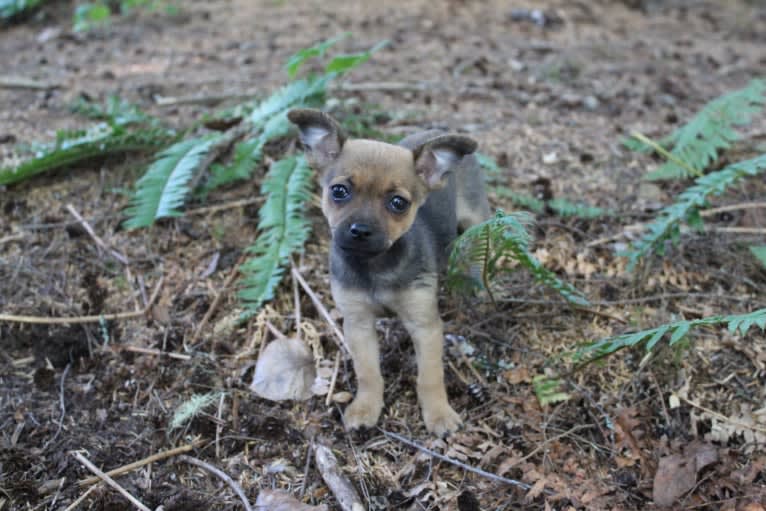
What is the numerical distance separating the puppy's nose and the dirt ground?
1369mm

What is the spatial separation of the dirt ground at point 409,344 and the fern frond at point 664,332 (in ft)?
1.37

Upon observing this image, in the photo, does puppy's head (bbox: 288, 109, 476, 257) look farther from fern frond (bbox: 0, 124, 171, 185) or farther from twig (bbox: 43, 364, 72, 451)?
fern frond (bbox: 0, 124, 171, 185)

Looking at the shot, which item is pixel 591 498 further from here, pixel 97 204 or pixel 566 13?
pixel 566 13

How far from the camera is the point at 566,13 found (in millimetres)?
10445

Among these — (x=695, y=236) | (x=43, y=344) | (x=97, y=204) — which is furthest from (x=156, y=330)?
(x=695, y=236)

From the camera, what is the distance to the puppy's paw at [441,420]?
4.23 metres

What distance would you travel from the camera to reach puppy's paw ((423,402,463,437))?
167 inches

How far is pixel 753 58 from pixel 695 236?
5.29 meters

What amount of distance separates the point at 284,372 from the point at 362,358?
61cm

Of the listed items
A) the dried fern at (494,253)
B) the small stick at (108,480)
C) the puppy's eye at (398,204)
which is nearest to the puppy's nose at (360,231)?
the puppy's eye at (398,204)

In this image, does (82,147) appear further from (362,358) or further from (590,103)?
(590,103)

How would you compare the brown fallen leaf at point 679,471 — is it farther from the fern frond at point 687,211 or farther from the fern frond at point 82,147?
the fern frond at point 82,147

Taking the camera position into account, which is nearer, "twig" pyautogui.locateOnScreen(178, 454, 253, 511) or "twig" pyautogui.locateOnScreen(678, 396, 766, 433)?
"twig" pyautogui.locateOnScreen(178, 454, 253, 511)

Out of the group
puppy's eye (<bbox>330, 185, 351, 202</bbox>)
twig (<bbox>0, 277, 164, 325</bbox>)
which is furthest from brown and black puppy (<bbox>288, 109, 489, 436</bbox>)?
twig (<bbox>0, 277, 164, 325</bbox>)
